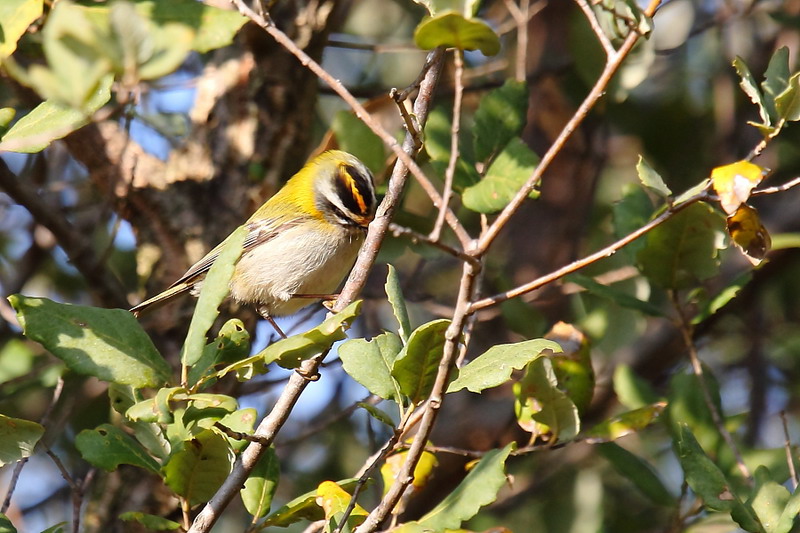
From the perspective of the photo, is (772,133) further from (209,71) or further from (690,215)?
(209,71)

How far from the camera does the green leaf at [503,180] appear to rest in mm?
2682

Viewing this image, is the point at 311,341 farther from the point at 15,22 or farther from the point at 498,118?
the point at 498,118

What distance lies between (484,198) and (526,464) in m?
2.37

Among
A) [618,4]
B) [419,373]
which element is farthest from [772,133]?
[419,373]

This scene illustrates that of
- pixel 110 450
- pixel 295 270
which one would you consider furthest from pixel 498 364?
pixel 295 270

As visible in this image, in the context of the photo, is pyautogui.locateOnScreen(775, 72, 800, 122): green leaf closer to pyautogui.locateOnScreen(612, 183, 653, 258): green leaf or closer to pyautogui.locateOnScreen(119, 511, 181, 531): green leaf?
pyautogui.locateOnScreen(612, 183, 653, 258): green leaf

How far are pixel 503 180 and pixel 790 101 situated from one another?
90 centimetres

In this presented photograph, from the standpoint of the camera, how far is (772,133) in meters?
1.94

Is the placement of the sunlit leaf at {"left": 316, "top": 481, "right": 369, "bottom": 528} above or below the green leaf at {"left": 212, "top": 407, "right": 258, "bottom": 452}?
below

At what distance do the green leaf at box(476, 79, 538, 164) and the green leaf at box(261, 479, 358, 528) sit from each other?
1.17 m

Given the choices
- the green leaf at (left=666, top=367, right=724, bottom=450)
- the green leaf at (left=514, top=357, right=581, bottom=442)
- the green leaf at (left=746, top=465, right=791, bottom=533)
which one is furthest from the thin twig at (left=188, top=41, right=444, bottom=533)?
the green leaf at (left=666, top=367, right=724, bottom=450)

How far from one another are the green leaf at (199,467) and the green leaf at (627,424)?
1.02m

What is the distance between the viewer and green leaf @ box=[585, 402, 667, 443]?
2555 mm

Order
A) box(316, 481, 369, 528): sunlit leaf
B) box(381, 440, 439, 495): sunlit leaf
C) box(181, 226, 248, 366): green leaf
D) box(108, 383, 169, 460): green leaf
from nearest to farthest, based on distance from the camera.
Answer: box(181, 226, 248, 366): green leaf
box(316, 481, 369, 528): sunlit leaf
box(108, 383, 169, 460): green leaf
box(381, 440, 439, 495): sunlit leaf
